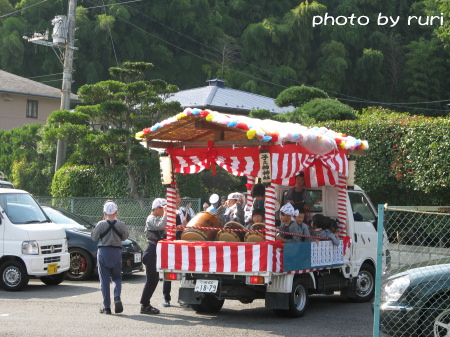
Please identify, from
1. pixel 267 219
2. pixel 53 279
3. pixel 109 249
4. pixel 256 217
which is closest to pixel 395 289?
pixel 267 219

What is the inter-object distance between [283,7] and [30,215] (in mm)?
41175

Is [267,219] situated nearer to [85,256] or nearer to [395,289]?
[395,289]

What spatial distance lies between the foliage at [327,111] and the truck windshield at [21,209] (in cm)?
1389

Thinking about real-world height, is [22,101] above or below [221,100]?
above

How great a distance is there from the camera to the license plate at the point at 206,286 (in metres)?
9.98

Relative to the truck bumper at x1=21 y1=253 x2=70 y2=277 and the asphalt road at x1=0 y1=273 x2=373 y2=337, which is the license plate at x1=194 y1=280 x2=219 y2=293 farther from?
the truck bumper at x1=21 y1=253 x2=70 y2=277

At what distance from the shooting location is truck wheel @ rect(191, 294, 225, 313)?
10.9 meters

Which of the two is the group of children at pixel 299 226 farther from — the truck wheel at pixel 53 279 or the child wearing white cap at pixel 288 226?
the truck wheel at pixel 53 279

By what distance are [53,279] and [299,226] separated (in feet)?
19.0

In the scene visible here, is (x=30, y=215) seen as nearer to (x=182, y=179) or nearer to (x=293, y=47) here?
(x=182, y=179)

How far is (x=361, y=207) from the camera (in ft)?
41.5

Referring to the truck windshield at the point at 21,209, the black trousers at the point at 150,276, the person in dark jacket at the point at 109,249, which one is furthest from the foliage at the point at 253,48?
the person in dark jacket at the point at 109,249

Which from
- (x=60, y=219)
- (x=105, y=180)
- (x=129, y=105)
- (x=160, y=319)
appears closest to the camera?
(x=160, y=319)

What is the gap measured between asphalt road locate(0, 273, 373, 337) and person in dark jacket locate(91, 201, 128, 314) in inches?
13.3
